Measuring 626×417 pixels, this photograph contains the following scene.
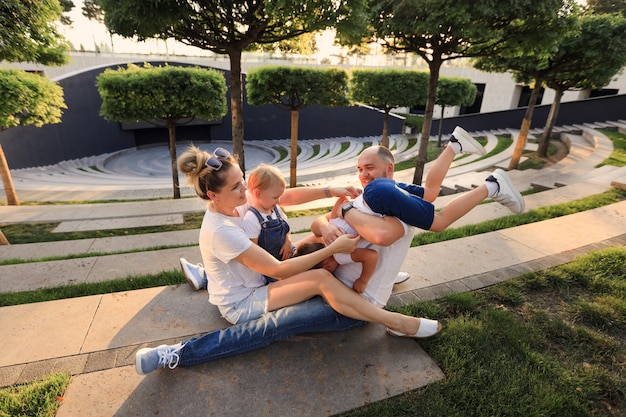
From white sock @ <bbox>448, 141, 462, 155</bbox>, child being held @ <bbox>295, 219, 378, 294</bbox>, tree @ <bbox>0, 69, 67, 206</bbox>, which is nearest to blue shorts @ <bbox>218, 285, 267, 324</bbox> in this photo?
child being held @ <bbox>295, 219, 378, 294</bbox>

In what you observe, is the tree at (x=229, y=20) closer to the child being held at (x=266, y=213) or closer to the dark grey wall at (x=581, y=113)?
the child being held at (x=266, y=213)

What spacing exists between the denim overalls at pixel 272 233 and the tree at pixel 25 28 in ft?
18.2

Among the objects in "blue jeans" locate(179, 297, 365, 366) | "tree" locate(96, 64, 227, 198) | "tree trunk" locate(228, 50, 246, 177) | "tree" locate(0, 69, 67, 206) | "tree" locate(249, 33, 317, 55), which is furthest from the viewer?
"tree" locate(96, 64, 227, 198)

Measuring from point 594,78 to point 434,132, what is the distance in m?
15.5

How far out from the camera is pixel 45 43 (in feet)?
22.4

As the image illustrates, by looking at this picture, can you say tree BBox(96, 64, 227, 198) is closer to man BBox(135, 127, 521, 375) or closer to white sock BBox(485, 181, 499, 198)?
man BBox(135, 127, 521, 375)

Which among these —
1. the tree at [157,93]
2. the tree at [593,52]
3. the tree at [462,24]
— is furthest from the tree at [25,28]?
the tree at [593,52]

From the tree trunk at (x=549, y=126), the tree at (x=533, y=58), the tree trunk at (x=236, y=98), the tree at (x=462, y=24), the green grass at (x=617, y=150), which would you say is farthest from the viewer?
the tree trunk at (x=549, y=126)

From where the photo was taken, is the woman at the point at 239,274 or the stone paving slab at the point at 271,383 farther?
the woman at the point at 239,274

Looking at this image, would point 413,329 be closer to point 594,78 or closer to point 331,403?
point 331,403

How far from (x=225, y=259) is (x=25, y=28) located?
653 centimetres

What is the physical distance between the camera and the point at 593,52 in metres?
9.50

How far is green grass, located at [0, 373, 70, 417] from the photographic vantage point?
2184 mm

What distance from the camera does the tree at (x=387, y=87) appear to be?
696 inches
